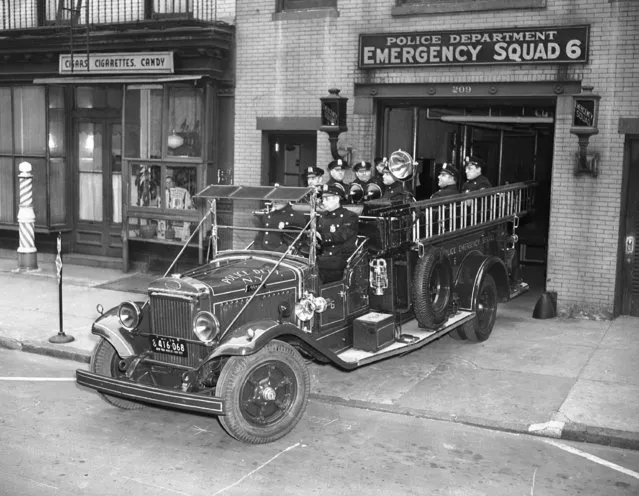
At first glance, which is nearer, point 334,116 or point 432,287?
point 432,287

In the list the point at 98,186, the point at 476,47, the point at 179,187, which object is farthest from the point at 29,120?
the point at 476,47

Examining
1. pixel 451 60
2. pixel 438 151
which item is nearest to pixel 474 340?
pixel 451 60

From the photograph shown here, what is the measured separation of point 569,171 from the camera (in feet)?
40.1

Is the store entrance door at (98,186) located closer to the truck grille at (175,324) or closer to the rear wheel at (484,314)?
the rear wheel at (484,314)

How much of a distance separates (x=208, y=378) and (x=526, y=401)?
130 inches

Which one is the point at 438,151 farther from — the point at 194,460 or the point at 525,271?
the point at 194,460

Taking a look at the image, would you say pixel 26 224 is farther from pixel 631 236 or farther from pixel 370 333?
pixel 631 236

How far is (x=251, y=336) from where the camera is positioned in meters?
7.03

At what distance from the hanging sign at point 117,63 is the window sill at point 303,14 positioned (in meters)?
2.02

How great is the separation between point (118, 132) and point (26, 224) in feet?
8.11

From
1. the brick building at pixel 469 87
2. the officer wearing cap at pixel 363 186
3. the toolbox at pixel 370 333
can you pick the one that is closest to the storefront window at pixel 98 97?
the brick building at pixel 469 87

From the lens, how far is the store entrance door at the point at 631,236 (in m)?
12.1

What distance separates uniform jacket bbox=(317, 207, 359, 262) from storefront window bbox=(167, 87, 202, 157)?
21.8 ft

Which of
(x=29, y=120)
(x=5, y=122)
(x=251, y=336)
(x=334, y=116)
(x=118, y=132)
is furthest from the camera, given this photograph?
(x=5, y=122)
